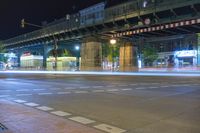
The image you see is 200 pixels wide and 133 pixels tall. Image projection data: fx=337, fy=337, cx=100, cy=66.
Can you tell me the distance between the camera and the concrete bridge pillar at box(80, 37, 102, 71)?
6103cm

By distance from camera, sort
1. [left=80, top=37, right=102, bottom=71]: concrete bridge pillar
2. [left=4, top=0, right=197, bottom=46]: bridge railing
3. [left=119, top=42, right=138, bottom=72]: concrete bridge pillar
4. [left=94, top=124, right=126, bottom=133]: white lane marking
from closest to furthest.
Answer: [left=94, top=124, right=126, bottom=133]: white lane marking → [left=4, top=0, right=197, bottom=46]: bridge railing → [left=119, top=42, right=138, bottom=72]: concrete bridge pillar → [left=80, top=37, right=102, bottom=71]: concrete bridge pillar

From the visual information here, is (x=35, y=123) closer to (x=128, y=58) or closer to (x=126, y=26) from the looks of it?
(x=126, y=26)

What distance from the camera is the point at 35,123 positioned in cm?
770

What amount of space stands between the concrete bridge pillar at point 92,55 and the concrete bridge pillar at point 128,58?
4345 millimetres

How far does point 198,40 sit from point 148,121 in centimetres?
7077

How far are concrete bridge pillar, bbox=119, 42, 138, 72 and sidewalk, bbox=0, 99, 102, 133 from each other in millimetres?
47272

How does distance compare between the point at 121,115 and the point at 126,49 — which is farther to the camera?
the point at 126,49

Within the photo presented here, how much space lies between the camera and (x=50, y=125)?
744 cm

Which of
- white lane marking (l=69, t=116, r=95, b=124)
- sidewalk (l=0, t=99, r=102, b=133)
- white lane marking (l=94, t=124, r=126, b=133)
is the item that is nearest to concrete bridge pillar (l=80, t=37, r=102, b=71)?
sidewalk (l=0, t=99, r=102, b=133)

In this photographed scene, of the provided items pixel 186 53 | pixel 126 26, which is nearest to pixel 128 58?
pixel 126 26

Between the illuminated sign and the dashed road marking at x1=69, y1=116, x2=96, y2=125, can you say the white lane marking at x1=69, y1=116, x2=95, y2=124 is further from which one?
the illuminated sign

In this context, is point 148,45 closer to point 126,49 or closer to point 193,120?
point 126,49

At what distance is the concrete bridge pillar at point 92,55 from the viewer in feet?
200

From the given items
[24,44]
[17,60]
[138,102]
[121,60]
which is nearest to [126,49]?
[121,60]
